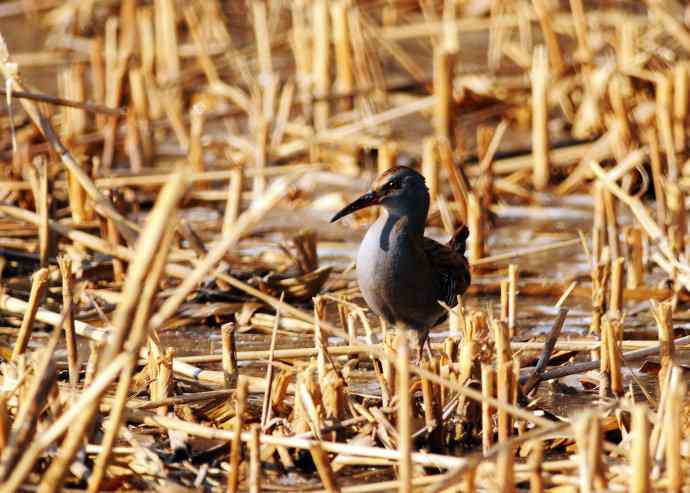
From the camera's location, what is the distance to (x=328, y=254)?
307 inches

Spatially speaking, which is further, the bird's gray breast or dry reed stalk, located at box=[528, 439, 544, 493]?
the bird's gray breast

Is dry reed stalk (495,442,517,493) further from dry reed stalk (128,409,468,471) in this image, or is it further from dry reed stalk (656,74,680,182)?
dry reed stalk (656,74,680,182)

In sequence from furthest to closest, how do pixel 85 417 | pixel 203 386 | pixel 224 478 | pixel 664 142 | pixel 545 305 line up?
1. pixel 664 142
2. pixel 545 305
3. pixel 203 386
4. pixel 224 478
5. pixel 85 417

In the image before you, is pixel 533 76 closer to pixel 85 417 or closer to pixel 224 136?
pixel 224 136

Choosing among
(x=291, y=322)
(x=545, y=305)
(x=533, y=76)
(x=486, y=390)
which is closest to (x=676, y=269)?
(x=545, y=305)

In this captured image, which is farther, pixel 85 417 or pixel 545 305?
pixel 545 305

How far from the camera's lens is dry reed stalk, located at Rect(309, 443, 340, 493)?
391 centimetres

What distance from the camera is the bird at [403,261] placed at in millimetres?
5254

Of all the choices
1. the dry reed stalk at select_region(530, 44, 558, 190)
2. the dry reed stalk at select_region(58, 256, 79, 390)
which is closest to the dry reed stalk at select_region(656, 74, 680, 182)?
the dry reed stalk at select_region(530, 44, 558, 190)

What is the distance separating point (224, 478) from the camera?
13.8 feet

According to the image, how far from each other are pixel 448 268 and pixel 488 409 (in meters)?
1.42

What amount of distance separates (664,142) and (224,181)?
326 centimetres

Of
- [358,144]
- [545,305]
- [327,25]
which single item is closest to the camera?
[545,305]

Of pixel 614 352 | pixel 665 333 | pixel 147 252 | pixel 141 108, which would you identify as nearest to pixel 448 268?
pixel 614 352
